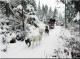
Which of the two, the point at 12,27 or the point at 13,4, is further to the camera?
the point at 13,4

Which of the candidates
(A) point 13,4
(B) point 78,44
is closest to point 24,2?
(A) point 13,4

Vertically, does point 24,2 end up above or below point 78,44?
above

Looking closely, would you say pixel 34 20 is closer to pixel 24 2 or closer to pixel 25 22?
pixel 25 22

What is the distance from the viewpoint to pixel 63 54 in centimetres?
759

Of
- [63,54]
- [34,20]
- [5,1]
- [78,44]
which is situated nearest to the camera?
[63,54]

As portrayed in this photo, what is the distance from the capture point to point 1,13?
61.6 feet

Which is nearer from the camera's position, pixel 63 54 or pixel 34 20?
pixel 63 54

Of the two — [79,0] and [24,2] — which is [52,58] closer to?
[79,0]

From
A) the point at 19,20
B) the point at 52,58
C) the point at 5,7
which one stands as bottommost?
the point at 52,58

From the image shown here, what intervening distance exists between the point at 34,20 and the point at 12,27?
3675 mm

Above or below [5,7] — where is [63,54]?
below

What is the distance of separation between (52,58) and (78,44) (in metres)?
2.34

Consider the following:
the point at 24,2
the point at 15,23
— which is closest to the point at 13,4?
the point at 24,2

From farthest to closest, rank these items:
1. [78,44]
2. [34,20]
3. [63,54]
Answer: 1. [34,20]
2. [78,44]
3. [63,54]
